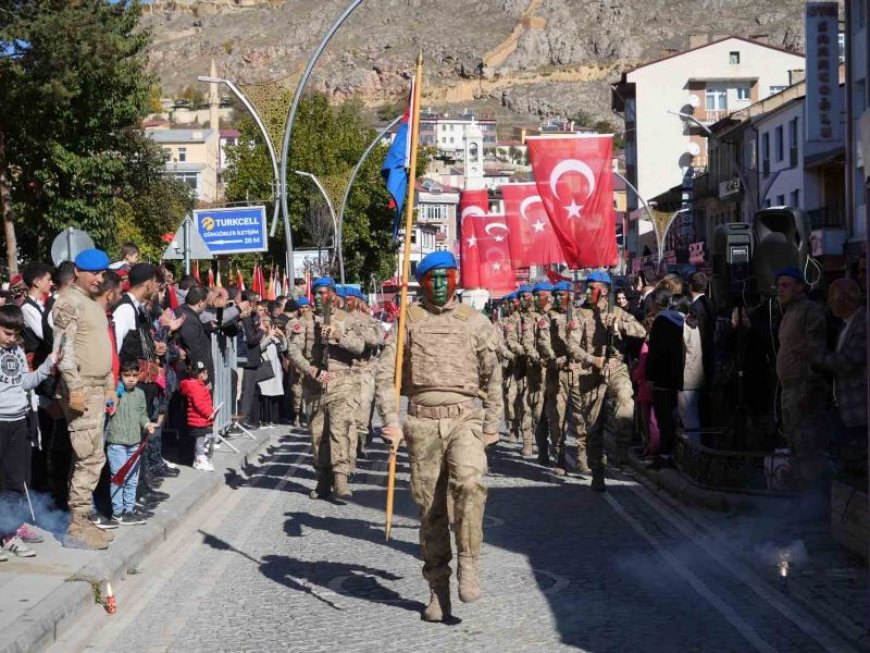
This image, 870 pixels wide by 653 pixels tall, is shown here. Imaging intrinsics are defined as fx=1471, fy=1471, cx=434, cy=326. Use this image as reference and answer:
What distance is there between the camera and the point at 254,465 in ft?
59.3

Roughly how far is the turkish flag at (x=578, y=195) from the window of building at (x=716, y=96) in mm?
68727

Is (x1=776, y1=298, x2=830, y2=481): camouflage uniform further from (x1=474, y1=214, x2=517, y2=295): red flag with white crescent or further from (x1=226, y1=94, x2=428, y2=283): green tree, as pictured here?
(x1=226, y1=94, x2=428, y2=283): green tree

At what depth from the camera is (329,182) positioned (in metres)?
72.5

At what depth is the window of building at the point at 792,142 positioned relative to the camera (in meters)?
55.6

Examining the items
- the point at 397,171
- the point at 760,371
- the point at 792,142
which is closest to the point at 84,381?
the point at 397,171

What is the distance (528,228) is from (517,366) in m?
9.57

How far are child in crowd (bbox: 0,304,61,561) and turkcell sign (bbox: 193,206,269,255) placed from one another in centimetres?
1810

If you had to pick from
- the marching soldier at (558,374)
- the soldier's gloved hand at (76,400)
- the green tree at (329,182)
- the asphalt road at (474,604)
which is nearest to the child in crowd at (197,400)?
the asphalt road at (474,604)

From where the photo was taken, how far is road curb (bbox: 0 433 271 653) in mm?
7637

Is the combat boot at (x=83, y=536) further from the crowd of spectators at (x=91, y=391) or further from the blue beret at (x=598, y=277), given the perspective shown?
the blue beret at (x=598, y=277)

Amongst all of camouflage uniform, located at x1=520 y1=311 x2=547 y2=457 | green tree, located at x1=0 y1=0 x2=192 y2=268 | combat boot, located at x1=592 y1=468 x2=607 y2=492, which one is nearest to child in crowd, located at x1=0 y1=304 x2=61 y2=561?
combat boot, located at x1=592 y1=468 x2=607 y2=492

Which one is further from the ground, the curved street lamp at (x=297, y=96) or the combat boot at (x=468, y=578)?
the curved street lamp at (x=297, y=96)

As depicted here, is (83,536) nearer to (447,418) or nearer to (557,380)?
(447,418)

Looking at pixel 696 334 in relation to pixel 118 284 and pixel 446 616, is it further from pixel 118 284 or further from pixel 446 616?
pixel 446 616
